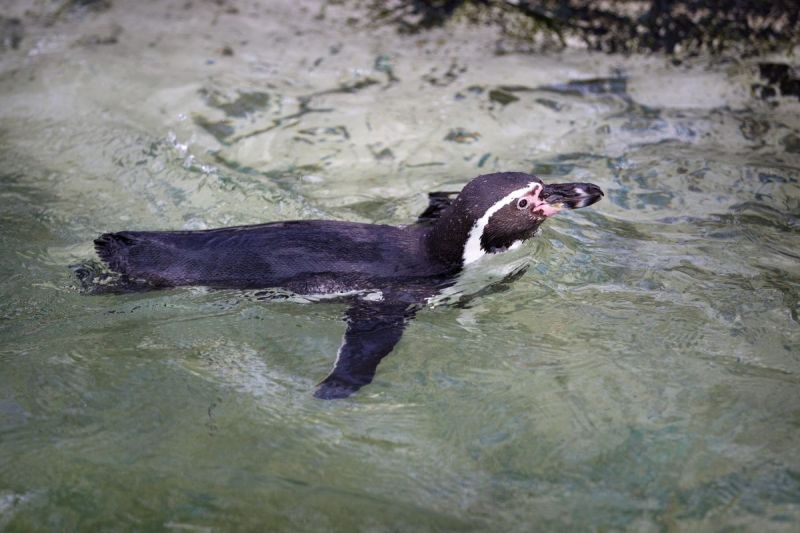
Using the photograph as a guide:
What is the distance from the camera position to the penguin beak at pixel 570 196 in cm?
376

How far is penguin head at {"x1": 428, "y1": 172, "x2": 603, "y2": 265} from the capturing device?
12.0ft

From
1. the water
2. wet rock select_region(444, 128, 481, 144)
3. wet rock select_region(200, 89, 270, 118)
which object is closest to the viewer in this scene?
the water

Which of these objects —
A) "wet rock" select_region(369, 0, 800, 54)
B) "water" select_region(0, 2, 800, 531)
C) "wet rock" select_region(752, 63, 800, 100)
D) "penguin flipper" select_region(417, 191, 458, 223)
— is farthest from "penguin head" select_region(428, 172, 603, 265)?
"wet rock" select_region(369, 0, 800, 54)

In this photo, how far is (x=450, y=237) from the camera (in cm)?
375

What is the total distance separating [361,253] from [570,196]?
101 cm

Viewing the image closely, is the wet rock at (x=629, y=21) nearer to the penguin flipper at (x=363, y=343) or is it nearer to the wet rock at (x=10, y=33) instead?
the wet rock at (x=10, y=33)

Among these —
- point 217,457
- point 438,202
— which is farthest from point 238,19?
point 217,457

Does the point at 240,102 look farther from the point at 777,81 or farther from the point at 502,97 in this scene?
the point at 777,81

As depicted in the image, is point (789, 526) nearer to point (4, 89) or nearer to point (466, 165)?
point (466, 165)

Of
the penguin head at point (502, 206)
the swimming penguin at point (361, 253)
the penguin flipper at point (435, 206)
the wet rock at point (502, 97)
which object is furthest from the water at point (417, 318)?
the penguin flipper at point (435, 206)

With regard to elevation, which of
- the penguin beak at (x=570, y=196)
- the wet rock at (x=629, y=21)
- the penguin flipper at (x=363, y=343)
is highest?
the wet rock at (x=629, y=21)

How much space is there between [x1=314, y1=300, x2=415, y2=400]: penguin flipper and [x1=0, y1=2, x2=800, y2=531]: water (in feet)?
0.23

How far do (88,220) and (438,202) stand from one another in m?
1.96

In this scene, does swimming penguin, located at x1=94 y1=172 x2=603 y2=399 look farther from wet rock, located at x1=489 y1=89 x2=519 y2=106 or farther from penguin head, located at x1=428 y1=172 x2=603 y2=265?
wet rock, located at x1=489 y1=89 x2=519 y2=106
